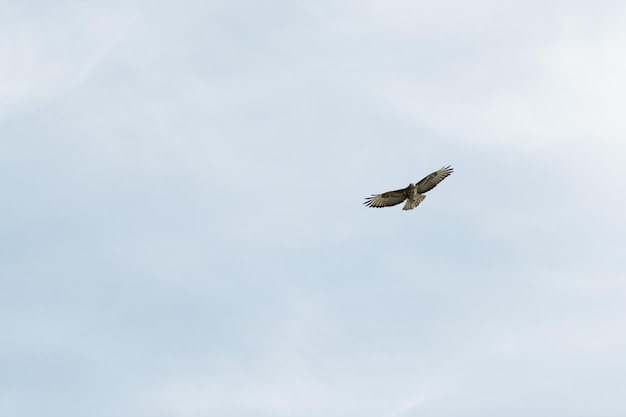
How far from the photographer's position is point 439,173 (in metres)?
51.8

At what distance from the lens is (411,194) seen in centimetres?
5106

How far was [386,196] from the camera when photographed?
5144 cm

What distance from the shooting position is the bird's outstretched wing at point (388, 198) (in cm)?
5119

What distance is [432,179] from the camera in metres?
51.9

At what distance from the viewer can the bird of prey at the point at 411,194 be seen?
5103cm

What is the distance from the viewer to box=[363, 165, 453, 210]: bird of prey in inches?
2009

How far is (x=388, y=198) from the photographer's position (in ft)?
169

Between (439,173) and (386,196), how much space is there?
3.07 meters

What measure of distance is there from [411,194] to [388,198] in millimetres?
1238

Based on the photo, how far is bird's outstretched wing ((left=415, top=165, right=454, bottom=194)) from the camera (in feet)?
169

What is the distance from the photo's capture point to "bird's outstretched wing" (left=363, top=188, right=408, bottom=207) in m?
51.2

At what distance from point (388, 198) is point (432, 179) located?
2.57 m

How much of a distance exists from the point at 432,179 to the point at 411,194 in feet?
5.37
